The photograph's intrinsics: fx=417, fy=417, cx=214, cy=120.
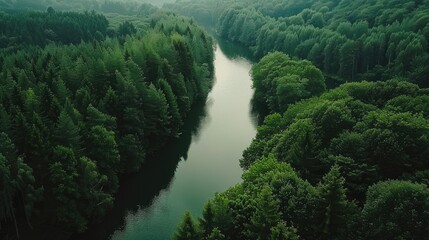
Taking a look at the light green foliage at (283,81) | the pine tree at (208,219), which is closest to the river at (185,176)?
the light green foliage at (283,81)

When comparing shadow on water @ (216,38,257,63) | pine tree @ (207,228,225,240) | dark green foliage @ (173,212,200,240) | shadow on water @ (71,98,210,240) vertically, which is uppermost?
pine tree @ (207,228,225,240)

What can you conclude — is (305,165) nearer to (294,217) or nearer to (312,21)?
(294,217)

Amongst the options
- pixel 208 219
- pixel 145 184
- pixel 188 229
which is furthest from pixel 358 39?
pixel 188 229

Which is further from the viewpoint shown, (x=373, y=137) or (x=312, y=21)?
(x=312, y=21)

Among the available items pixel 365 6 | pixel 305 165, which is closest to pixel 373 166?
pixel 305 165

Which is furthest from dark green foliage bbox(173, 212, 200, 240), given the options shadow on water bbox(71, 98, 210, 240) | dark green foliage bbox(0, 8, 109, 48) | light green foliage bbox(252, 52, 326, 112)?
dark green foliage bbox(0, 8, 109, 48)

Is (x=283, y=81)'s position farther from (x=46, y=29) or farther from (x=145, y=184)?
(x=46, y=29)

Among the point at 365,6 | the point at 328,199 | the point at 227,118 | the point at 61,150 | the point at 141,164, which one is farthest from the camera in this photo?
the point at 365,6

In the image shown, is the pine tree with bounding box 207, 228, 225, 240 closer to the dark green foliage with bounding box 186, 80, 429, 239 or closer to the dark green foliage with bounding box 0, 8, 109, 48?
the dark green foliage with bounding box 186, 80, 429, 239
